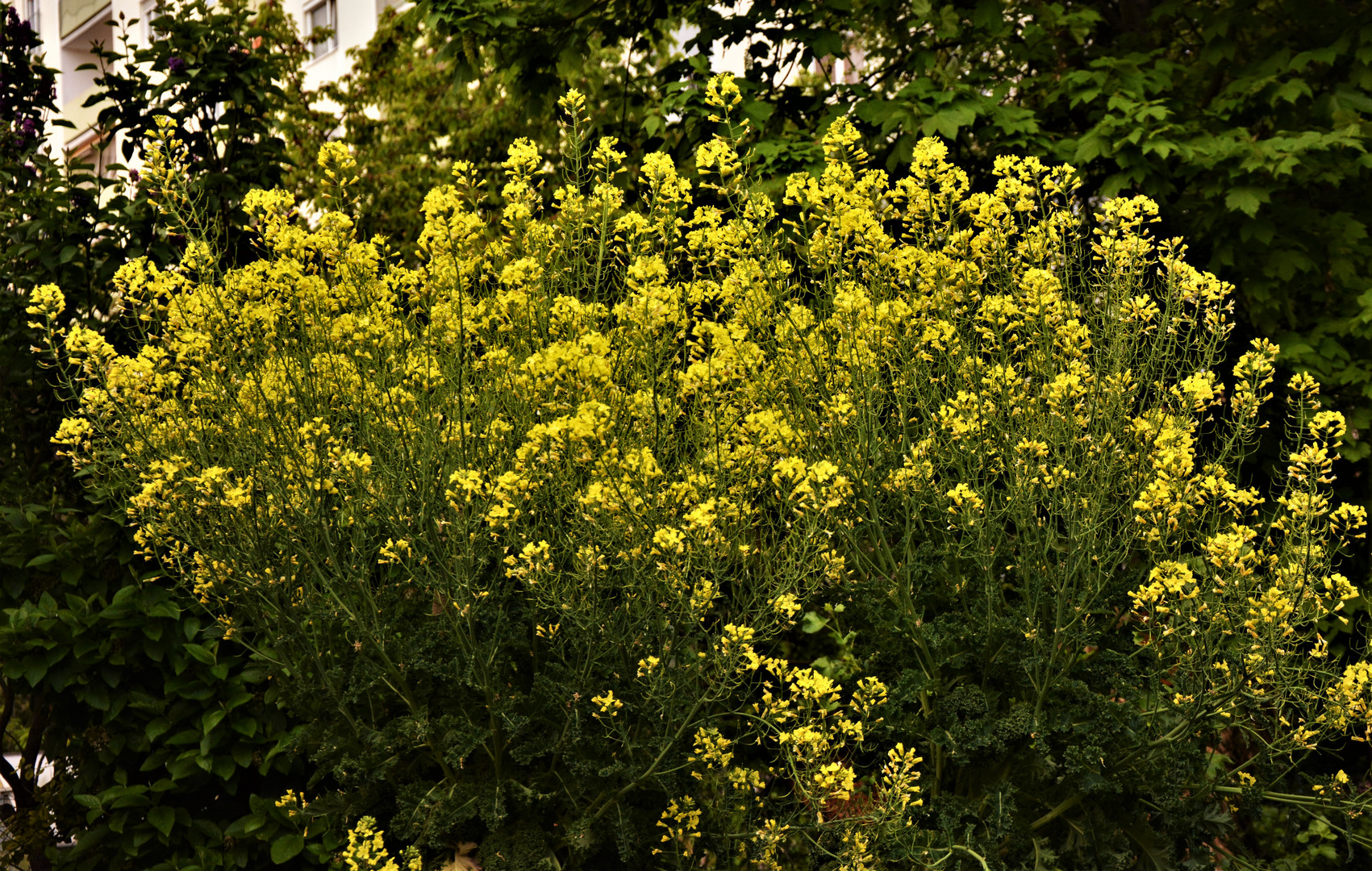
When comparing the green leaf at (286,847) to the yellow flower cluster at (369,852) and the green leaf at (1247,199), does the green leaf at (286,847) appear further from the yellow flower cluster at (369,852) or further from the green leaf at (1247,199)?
the green leaf at (1247,199)

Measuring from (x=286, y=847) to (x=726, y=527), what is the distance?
2.18 metres

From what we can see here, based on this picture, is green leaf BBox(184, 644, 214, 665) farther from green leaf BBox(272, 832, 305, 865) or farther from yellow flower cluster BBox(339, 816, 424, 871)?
yellow flower cluster BBox(339, 816, 424, 871)

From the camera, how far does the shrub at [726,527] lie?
3543 mm

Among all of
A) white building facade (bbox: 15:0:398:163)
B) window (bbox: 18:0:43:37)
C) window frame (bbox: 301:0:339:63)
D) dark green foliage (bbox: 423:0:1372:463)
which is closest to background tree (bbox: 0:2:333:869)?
dark green foliage (bbox: 423:0:1372:463)

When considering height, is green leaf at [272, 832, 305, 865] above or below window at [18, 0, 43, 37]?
below

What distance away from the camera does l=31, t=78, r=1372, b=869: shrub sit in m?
3.54

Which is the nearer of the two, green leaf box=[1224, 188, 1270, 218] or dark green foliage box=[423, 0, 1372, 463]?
green leaf box=[1224, 188, 1270, 218]

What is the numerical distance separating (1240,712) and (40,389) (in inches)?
198

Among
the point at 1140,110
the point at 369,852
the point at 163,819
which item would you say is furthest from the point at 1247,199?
the point at 163,819

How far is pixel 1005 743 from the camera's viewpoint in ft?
12.2

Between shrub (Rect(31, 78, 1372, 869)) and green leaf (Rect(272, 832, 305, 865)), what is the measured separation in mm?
581

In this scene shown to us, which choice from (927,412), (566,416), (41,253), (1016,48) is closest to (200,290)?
(566,416)

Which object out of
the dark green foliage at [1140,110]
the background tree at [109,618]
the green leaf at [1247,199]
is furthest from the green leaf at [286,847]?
the green leaf at [1247,199]

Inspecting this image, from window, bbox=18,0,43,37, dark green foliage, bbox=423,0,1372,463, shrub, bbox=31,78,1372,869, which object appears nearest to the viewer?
shrub, bbox=31,78,1372,869
